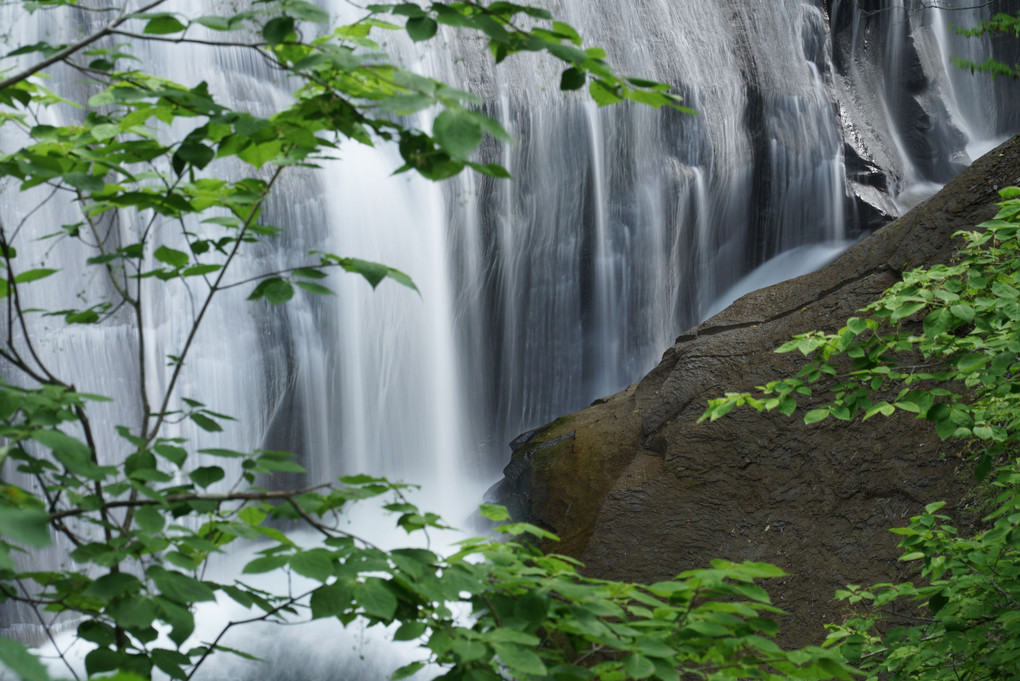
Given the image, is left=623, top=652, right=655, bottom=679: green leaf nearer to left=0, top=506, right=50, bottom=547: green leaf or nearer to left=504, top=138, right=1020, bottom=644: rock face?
left=0, top=506, right=50, bottom=547: green leaf

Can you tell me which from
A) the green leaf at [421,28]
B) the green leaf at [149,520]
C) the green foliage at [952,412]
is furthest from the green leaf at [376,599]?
the green foliage at [952,412]

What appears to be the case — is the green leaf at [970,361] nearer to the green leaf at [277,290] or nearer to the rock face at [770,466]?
the green leaf at [277,290]

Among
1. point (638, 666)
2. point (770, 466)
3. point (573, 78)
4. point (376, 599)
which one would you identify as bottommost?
point (770, 466)

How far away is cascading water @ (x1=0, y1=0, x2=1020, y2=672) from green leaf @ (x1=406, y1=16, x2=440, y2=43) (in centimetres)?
626

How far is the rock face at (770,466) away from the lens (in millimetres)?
4273

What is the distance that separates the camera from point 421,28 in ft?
4.18

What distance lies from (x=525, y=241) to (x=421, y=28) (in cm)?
850

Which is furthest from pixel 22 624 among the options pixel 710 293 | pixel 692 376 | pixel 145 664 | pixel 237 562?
pixel 710 293

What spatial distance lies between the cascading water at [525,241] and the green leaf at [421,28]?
626cm

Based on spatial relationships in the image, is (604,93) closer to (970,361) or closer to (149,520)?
(149,520)

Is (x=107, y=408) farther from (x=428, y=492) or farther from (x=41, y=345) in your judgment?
(x=428, y=492)

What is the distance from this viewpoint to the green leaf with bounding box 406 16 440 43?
4.15ft

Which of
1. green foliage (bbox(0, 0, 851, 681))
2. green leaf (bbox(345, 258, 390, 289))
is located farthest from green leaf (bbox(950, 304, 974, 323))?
green leaf (bbox(345, 258, 390, 289))

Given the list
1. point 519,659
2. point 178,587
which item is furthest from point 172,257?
point 519,659
